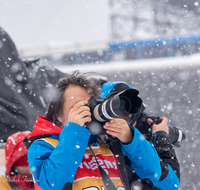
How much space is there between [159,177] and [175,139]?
0.29 meters

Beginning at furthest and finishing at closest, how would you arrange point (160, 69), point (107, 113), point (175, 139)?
point (160, 69) → point (175, 139) → point (107, 113)

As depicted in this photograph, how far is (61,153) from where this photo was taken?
630 mm

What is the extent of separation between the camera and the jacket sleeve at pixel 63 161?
24.5 inches

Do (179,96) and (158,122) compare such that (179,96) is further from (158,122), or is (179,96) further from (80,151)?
(80,151)

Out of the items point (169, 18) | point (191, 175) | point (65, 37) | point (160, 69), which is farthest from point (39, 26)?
point (191, 175)

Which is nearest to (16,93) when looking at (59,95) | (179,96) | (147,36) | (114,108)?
(59,95)

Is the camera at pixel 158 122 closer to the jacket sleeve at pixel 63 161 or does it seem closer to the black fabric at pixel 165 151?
the black fabric at pixel 165 151

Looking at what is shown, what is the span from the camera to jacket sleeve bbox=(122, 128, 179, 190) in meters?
0.74

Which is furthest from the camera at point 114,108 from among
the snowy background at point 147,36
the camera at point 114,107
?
the snowy background at point 147,36

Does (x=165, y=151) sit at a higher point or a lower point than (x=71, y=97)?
lower

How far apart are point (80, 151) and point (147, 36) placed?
340 cm

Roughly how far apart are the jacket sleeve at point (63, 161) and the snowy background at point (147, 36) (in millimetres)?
650

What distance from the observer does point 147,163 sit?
0.75m

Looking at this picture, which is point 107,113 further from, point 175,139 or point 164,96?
point 164,96
